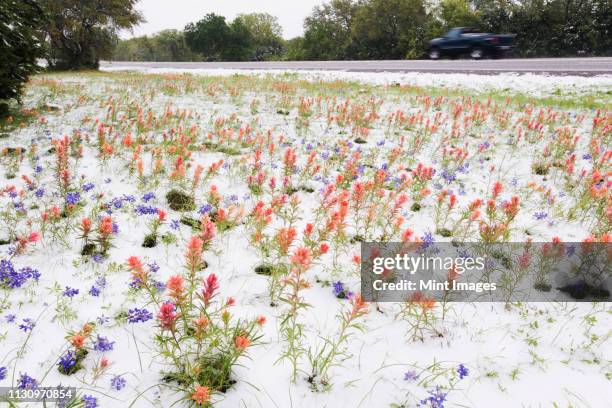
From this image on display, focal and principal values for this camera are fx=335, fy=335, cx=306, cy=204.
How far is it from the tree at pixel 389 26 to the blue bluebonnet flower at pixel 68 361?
51522mm

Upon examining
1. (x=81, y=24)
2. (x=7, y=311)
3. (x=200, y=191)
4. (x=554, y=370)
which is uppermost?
(x=81, y=24)

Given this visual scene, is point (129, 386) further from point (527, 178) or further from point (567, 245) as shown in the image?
point (527, 178)

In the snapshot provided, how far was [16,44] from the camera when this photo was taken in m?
7.62

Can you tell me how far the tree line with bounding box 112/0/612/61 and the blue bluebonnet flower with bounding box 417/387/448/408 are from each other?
4199 cm

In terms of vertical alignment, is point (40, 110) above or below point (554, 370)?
above

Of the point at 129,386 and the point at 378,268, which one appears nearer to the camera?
the point at 129,386

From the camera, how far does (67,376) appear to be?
2.31m

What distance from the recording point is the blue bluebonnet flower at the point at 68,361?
230 centimetres

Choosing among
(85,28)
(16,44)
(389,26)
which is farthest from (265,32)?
(16,44)

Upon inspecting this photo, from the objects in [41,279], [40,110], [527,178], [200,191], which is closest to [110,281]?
[41,279]

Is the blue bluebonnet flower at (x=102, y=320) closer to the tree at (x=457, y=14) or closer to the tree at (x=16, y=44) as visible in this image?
the tree at (x=16, y=44)

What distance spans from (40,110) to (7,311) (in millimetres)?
7921

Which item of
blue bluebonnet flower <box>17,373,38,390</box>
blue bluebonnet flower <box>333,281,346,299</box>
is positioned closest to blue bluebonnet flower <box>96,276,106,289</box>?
blue bluebonnet flower <box>17,373,38,390</box>

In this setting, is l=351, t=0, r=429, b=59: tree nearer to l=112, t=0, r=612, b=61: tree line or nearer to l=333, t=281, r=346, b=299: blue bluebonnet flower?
l=112, t=0, r=612, b=61: tree line
